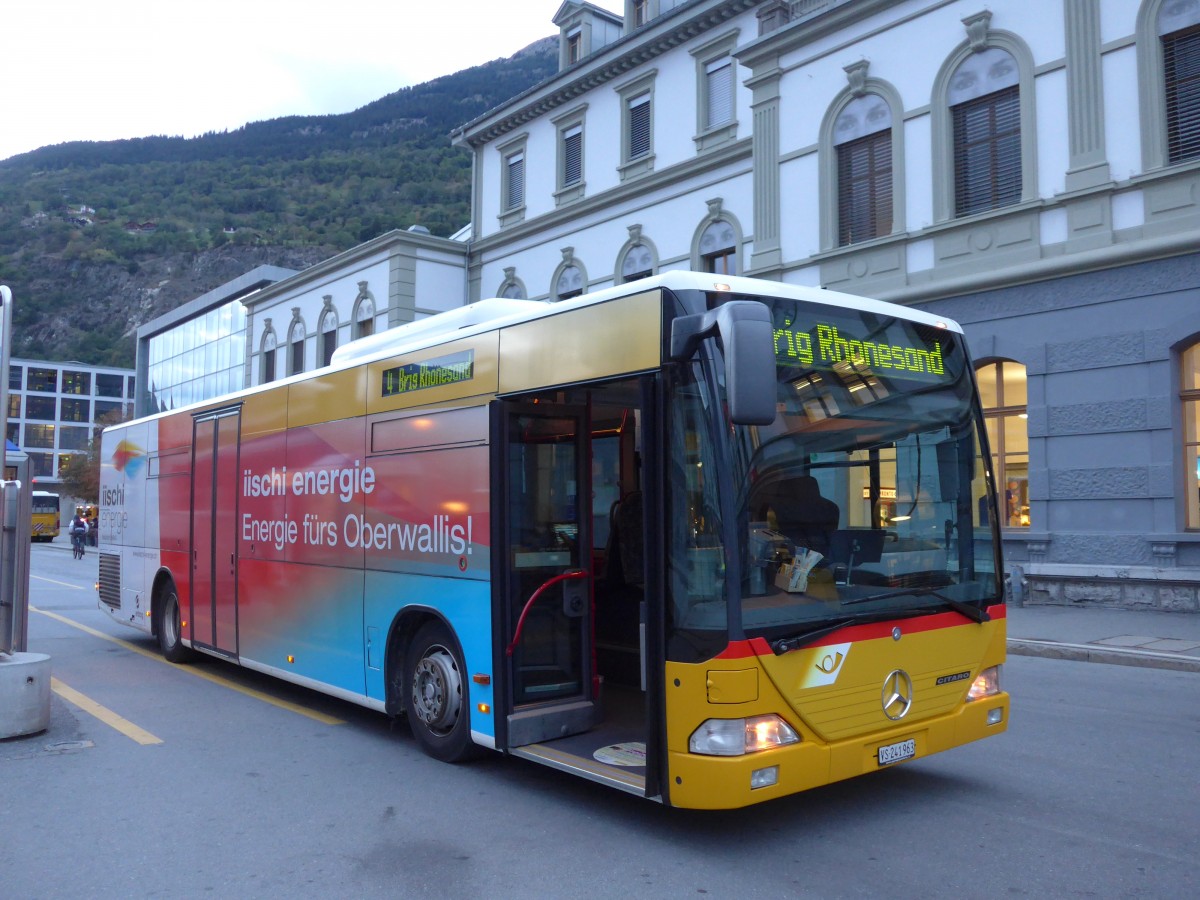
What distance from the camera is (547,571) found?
20.4 feet

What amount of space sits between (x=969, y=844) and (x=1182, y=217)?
12201 millimetres

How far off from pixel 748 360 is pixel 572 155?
77.5 feet

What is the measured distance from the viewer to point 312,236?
109 metres

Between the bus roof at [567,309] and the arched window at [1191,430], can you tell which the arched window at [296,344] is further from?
the arched window at [1191,430]

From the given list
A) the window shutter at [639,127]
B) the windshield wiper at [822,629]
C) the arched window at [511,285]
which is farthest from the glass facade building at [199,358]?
the windshield wiper at [822,629]

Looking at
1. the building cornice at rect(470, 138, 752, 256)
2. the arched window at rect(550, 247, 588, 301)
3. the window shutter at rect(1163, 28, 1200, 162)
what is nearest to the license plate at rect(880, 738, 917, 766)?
the window shutter at rect(1163, 28, 1200, 162)

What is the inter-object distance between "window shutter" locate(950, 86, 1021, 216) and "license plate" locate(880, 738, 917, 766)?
13.1 m

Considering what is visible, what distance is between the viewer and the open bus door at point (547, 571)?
6062mm

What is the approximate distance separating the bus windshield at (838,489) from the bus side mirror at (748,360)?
28 centimetres

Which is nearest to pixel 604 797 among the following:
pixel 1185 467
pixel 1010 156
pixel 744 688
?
pixel 744 688

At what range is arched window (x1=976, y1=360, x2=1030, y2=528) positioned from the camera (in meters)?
16.2

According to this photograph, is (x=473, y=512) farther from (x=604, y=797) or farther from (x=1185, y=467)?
(x=1185, y=467)

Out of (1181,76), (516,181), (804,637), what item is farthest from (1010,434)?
(516,181)

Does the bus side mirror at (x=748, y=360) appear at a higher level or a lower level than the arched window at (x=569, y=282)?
lower
